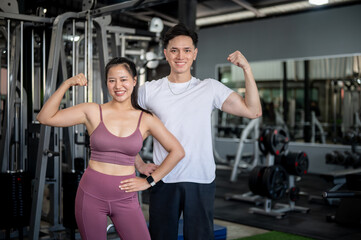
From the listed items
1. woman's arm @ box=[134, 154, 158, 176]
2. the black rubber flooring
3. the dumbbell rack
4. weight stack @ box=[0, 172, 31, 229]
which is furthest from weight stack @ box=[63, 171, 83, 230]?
the dumbbell rack

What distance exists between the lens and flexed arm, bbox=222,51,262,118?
69.2 inches

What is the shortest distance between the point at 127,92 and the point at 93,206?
1.66 ft

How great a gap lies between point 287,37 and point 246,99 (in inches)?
275

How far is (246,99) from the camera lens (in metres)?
1.83

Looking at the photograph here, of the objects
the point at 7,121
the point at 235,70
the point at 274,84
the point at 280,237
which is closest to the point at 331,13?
the point at 274,84

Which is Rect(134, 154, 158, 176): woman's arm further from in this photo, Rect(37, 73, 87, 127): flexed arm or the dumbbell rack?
the dumbbell rack

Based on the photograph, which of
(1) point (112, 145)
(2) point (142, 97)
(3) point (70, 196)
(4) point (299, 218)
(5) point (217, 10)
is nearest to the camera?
(1) point (112, 145)

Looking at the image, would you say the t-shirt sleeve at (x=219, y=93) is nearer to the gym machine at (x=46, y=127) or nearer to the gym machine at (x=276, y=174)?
the gym machine at (x=46, y=127)

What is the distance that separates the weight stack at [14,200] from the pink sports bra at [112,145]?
186cm

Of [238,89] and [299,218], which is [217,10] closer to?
[238,89]

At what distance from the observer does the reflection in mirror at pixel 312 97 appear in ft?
25.3

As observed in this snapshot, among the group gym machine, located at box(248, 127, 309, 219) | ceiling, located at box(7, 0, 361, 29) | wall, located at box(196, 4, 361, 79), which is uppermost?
ceiling, located at box(7, 0, 361, 29)

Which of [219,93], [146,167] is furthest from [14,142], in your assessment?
[219,93]

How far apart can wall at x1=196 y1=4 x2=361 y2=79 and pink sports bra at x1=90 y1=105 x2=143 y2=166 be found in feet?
22.0
